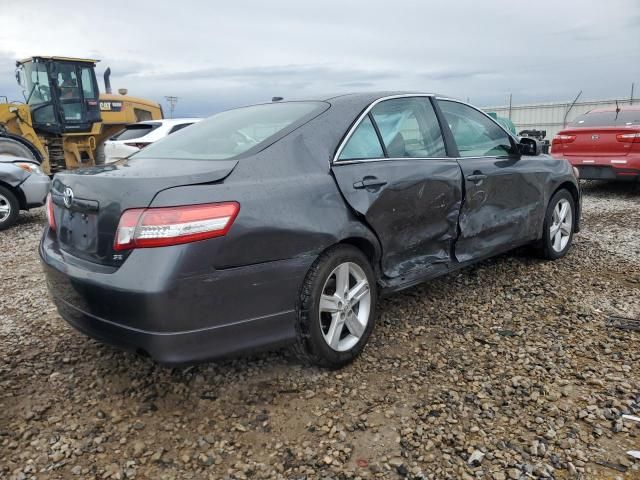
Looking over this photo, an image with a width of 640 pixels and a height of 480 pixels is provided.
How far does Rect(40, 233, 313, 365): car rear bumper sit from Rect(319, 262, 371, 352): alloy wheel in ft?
0.88

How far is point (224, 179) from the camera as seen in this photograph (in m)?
2.41

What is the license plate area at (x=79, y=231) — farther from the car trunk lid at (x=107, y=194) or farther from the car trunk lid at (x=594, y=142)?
the car trunk lid at (x=594, y=142)

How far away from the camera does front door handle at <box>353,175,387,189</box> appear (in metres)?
2.90

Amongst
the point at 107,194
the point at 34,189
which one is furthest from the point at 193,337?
the point at 34,189

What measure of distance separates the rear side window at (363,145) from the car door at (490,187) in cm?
80

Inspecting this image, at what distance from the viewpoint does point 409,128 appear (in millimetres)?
3457

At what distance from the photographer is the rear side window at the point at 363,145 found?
2.95m

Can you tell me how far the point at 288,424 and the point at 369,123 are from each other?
1.76 metres

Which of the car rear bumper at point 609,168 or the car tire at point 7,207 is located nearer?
the car tire at point 7,207

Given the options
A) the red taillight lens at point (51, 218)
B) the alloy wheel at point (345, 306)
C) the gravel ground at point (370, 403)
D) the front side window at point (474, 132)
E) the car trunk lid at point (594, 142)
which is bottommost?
the gravel ground at point (370, 403)

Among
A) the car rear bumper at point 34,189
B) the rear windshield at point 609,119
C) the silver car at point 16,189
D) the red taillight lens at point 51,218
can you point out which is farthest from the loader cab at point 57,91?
the red taillight lens at point 51,218

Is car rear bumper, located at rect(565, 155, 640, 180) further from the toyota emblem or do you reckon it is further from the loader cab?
the loader cab

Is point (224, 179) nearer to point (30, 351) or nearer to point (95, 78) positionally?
point (30, 351)

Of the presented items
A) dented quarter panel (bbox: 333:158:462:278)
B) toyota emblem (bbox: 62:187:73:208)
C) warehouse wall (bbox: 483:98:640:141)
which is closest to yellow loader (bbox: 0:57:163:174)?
toyota emblem (bbox: 62:187:73:208)
